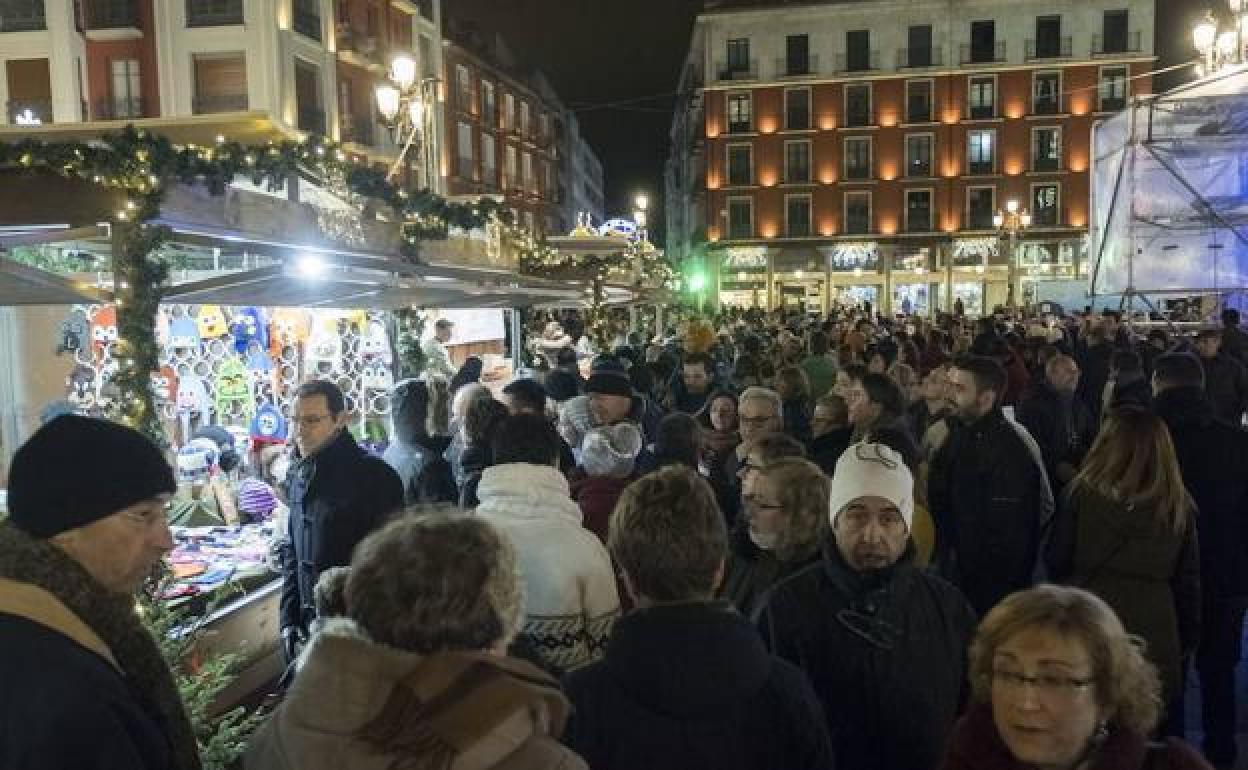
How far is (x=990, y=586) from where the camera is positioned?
448 cm

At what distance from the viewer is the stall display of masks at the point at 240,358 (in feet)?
21.1

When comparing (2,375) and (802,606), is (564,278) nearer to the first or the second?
(2,375)

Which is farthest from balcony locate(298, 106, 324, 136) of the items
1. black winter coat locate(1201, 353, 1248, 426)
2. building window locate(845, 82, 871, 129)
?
building window locate(845, 82, 871, 129)

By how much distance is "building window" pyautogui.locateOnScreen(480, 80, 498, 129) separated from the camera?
47350 mm

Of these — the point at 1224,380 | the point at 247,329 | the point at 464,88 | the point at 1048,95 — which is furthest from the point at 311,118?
the point at 1048,95

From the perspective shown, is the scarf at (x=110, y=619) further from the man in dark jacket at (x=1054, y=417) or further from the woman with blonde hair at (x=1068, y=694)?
the man in dark jacket at (x=1054, y=417)

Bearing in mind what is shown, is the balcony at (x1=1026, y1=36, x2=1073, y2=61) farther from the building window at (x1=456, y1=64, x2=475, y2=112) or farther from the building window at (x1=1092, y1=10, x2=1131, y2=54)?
the building window at (x1=456, y1=64, x2=475, y2=112)

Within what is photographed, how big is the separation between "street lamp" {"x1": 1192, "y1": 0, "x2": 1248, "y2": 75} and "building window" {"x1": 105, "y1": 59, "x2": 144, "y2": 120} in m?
27.0

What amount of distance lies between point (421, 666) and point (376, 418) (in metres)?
7.25

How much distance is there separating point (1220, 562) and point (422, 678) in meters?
4.00

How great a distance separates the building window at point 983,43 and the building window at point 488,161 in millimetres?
23701

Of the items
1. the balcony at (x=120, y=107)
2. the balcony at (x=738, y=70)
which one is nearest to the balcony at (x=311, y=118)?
the balcony at (x=120, y=107)

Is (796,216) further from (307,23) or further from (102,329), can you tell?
(102,329)

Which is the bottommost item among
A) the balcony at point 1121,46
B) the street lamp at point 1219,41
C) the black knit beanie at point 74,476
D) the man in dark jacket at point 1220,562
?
the man in dark jacket at point 1220,562
